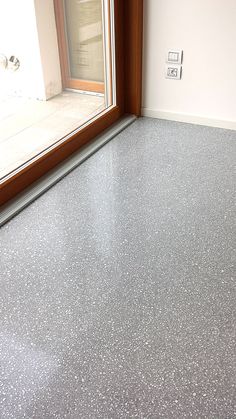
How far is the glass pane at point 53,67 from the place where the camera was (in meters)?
2.27

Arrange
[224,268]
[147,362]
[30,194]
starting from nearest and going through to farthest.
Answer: [147,362]
[224,268]
[30,194]

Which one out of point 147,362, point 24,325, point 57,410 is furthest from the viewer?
point 24,325

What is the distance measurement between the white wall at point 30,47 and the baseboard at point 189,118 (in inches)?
24.4

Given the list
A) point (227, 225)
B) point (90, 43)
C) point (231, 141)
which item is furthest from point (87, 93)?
point (227, 225)

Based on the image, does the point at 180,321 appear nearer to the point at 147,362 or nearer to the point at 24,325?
the point at 147,362

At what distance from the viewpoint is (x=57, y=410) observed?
3.12 feet

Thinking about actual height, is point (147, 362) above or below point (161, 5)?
below

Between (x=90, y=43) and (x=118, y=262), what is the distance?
160 centimetres

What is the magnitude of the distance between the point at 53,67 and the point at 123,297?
1.82 m

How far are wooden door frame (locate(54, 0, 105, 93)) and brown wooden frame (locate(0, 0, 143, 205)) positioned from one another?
16cm

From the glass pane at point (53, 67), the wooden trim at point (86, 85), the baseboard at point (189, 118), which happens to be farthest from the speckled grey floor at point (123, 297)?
the wooden trim at point (86, 85)

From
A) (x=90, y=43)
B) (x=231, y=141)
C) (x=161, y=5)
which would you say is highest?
(x=161, y=5)

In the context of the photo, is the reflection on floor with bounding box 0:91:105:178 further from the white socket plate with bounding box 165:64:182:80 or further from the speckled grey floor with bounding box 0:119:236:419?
the white socket plate with bounding box 165:64:182:80

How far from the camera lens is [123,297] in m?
1.24
